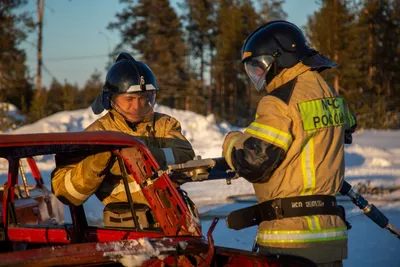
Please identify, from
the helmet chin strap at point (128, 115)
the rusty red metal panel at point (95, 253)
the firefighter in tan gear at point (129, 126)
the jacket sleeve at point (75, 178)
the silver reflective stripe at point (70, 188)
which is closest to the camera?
the rusty red metal panel at point (95, 253)

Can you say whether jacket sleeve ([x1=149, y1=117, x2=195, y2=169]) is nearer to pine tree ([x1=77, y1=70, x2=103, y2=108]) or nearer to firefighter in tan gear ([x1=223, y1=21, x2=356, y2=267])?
firefighter in tan gear ([x1=223, y1=21, x2=356, y2=267])

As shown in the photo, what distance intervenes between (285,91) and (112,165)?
116 cm

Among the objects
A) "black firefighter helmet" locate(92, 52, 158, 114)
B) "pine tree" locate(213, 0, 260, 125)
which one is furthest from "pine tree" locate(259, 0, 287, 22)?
"black firefighter helmet" locate(92, 52, 158, 114)

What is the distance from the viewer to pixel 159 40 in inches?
1644

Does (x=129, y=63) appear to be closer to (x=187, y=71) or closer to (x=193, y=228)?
(x=193, y=228)

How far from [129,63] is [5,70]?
30930 millimetres

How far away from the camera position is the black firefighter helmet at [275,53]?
12.5 feet

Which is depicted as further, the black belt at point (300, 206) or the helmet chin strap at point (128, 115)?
the helmet chin strap at point (128, 115)

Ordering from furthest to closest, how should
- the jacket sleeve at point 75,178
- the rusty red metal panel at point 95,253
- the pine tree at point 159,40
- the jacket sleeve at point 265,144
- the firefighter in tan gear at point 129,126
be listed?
1. the pine tree at point 159,40
2. the firefighter in tan gear at point 129,126
3. the jacket sleeve at point 75,178
4. the jacket sleeve at point 265,144
5. the rusty red metal panel at point 95,253

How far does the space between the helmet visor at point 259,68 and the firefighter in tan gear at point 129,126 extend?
27.5 inches

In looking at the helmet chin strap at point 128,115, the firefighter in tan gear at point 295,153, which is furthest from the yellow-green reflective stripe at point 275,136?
the helmet chin strap at point 128,115

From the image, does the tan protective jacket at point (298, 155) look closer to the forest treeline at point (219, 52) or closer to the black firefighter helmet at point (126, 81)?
the black firefighter helmet at point (126, 81)

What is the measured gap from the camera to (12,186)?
12.8ft

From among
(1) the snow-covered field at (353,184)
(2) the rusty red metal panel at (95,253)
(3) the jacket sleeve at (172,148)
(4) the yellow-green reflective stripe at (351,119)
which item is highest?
(4) the yellow-green reflective stripe at (351,119)
